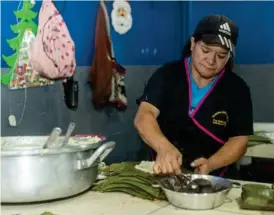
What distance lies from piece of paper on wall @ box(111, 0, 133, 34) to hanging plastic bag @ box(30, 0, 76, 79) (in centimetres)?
68

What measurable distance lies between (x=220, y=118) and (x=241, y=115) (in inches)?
3.4

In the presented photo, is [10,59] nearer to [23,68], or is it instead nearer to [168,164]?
[23,68]

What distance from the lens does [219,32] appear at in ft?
5.76

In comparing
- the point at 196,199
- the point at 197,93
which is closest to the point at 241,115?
the point at 197,93

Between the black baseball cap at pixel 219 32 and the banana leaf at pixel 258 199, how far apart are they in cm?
61

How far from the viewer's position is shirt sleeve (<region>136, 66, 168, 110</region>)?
74.2 inches

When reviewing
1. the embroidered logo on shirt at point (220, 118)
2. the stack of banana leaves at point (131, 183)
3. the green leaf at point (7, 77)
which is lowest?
the stack of banana leaves at point (131, 183)

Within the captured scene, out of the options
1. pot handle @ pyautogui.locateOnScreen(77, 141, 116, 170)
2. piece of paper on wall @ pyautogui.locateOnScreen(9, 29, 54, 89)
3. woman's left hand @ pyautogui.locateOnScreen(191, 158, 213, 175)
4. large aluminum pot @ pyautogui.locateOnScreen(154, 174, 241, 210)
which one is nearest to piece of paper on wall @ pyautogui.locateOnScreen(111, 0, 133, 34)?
piece of paper on wall @ pyautogui.locateOnScreen(9, 29, 54, 89)

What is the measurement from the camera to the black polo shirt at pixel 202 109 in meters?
1.89

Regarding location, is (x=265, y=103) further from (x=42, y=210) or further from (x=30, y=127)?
(x=42, y=210)

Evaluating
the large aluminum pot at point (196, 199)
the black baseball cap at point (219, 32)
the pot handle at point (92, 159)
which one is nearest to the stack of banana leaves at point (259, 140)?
the black baseball cap at point (219, 32)

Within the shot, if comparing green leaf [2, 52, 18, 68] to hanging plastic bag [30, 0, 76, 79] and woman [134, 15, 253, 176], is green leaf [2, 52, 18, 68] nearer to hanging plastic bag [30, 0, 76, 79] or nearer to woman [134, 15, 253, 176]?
hanging plastic bag [30, 0, 76, 79]

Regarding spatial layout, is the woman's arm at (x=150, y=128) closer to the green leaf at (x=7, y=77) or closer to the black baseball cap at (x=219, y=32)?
the black baseball cap at (x=219, y=32)

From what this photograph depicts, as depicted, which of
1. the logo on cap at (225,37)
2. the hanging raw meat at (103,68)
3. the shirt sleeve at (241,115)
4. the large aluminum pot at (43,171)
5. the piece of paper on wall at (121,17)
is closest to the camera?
the large aluminum pot at (43,171)
